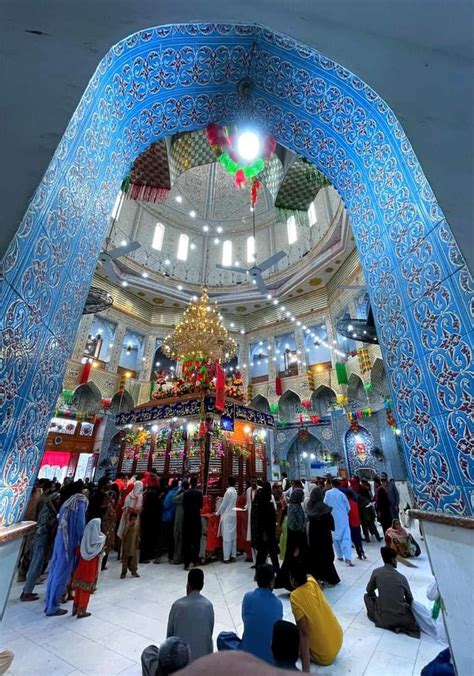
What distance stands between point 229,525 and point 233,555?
0.60 metres

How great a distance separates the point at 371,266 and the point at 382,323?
1.26 feet

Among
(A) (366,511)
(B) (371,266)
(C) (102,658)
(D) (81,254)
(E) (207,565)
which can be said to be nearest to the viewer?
(D) (81,254)

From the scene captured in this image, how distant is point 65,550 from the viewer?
9.68 ft

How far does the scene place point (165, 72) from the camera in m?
1.86

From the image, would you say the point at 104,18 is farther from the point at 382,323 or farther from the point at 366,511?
the point at 366,511

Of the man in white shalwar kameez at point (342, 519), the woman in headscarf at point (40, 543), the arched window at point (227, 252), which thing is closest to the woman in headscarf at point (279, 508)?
the man in white shalwar kameez at point (342, 519)

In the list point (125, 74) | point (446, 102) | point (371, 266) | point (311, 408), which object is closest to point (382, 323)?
point (371, 266)

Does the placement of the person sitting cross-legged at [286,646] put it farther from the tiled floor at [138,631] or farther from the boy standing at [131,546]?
the boy standing at [131,546]

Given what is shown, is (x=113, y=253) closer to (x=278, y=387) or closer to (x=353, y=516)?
(x=278, y=387)

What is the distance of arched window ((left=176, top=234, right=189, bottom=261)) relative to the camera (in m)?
15.0

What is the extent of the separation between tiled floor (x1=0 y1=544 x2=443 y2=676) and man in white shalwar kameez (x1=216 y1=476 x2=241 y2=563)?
84cm

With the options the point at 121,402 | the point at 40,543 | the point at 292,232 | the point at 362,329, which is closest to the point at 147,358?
the point at 121,402

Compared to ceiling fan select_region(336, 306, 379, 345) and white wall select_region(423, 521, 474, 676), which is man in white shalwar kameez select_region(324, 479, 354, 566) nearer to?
ceiling fan select_region(336, 306, 379, 345)

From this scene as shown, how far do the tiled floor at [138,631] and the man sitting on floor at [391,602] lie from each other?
81 mm
